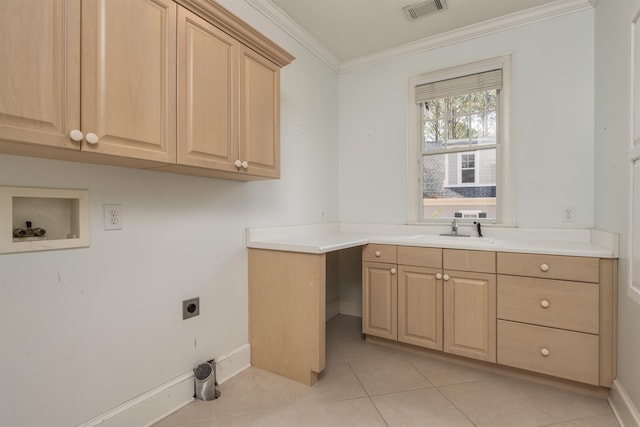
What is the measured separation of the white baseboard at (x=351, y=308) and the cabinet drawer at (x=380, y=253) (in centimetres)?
96

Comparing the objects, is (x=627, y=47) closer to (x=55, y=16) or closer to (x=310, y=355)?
(x=310, y=355)

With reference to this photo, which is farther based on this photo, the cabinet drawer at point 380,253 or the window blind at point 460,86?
the window blind at point 460,86

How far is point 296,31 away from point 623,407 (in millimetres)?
3280

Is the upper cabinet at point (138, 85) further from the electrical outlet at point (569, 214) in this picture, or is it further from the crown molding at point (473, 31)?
the electrical outlet at point (569, 214)

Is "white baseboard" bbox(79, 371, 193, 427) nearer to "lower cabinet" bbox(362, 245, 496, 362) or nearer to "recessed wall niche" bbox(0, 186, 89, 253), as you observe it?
"recessed wall niche" bbox(0, 186, 89, 253)

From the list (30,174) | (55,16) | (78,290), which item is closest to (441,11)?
(55,16)

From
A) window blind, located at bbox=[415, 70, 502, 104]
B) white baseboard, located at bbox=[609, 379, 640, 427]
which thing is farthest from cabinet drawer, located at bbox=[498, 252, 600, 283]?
window blind, located at bbox=[415, 70, 502, 104]

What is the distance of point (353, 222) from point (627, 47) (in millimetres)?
2318

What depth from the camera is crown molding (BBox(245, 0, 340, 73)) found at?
2318 mm

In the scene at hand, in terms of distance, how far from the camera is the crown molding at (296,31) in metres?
2.32

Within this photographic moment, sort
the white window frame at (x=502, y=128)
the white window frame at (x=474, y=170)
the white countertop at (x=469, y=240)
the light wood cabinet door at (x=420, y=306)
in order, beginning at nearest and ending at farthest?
the white countertop at (x=469, y=240) < the light wood cabinet door at (x=420, y=306) < the white window frame at (x=502, y=128) < the white window frame at (x=474, y=170)

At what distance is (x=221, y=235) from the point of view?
2.04 m

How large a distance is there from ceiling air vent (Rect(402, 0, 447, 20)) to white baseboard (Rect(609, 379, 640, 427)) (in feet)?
8.90

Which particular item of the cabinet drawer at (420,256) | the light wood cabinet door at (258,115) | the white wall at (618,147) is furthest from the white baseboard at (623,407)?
the light wood cabinet door at (258,115)
